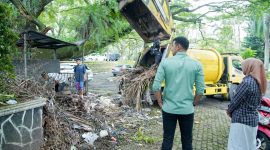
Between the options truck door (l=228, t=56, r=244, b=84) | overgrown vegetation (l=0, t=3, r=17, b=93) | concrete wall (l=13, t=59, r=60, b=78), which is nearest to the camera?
overgrown vegetation (l=0, t=3, r=17, b=93)

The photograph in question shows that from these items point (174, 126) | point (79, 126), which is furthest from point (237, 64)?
point (174, 126)

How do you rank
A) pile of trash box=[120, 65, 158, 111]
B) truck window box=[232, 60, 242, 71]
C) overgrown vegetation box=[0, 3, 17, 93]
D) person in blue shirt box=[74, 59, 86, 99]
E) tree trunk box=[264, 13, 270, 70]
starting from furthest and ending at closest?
tree trunk box=[264, 13, 270, 70] → truck window box=[232, 60, 242, 71] → person in blue shirt box=[74, 59, 86, 99] → pile of trash box=[120, 65, 158, 111] → overgrown vegetation box=[0, 3, 17, 93]

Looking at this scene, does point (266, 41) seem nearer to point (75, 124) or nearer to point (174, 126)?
point (75, 124)

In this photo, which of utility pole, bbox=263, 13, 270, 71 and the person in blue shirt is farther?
utility pole, bbox=263, 13, 270, 71

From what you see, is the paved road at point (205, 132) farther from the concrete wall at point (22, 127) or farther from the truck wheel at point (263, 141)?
the concrete wall at point (22, 127)

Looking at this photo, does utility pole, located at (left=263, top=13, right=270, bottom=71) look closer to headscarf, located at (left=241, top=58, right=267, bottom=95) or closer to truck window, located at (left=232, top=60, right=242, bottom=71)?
truck window, located at (left=232, top=60, right=242, bottom=71)

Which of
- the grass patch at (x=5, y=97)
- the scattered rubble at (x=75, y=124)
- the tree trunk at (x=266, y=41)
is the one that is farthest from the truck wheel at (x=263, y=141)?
the tree trunk at (x=266, y=41)

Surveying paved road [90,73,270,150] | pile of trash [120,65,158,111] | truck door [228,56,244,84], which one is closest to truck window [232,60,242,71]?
truck door [228,56,244,84]

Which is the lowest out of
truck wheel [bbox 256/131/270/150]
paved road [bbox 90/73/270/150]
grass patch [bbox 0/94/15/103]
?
paved road [bbox 90/73/270/150]

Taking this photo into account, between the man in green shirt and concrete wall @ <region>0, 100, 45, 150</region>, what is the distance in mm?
1888

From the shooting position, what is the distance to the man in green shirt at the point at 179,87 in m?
3.84

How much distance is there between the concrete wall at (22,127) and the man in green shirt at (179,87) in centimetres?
189

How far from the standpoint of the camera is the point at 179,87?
3850mm

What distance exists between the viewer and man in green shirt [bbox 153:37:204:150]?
3.84m
